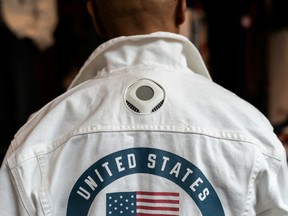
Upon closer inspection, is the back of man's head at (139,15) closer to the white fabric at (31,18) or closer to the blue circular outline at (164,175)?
the blue circular outline at (164,175)

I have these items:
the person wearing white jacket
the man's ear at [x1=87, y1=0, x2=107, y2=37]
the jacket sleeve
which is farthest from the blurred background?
the jacket sleeve

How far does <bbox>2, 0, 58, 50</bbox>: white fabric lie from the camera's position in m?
1.87

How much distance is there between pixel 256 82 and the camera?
2270mm

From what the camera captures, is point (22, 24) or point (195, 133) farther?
point (22, 24)

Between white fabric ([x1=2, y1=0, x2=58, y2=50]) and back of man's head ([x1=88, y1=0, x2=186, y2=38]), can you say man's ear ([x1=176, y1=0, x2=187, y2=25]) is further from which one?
white fabric ([x1=2, y1=0, x2=58, y2=50])

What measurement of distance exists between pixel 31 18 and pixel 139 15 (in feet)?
3.69

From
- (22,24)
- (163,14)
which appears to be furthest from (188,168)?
(22,24)

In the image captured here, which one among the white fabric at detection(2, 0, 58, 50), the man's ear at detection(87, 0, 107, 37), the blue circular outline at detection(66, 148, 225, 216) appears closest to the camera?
the blue circular outline at detection(66, 148, 225, 216)

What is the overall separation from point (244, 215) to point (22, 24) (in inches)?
52.0

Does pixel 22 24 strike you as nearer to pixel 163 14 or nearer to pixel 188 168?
pixel 163 14

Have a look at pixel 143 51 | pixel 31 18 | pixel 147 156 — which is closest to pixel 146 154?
pixel 147 156

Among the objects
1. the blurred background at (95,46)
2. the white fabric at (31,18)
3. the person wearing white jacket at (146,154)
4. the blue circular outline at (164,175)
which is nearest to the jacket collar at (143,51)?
the person wearing white jacket at (146,154)

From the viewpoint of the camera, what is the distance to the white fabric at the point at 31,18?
1872mm

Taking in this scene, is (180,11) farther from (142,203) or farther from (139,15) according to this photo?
(142,203)
